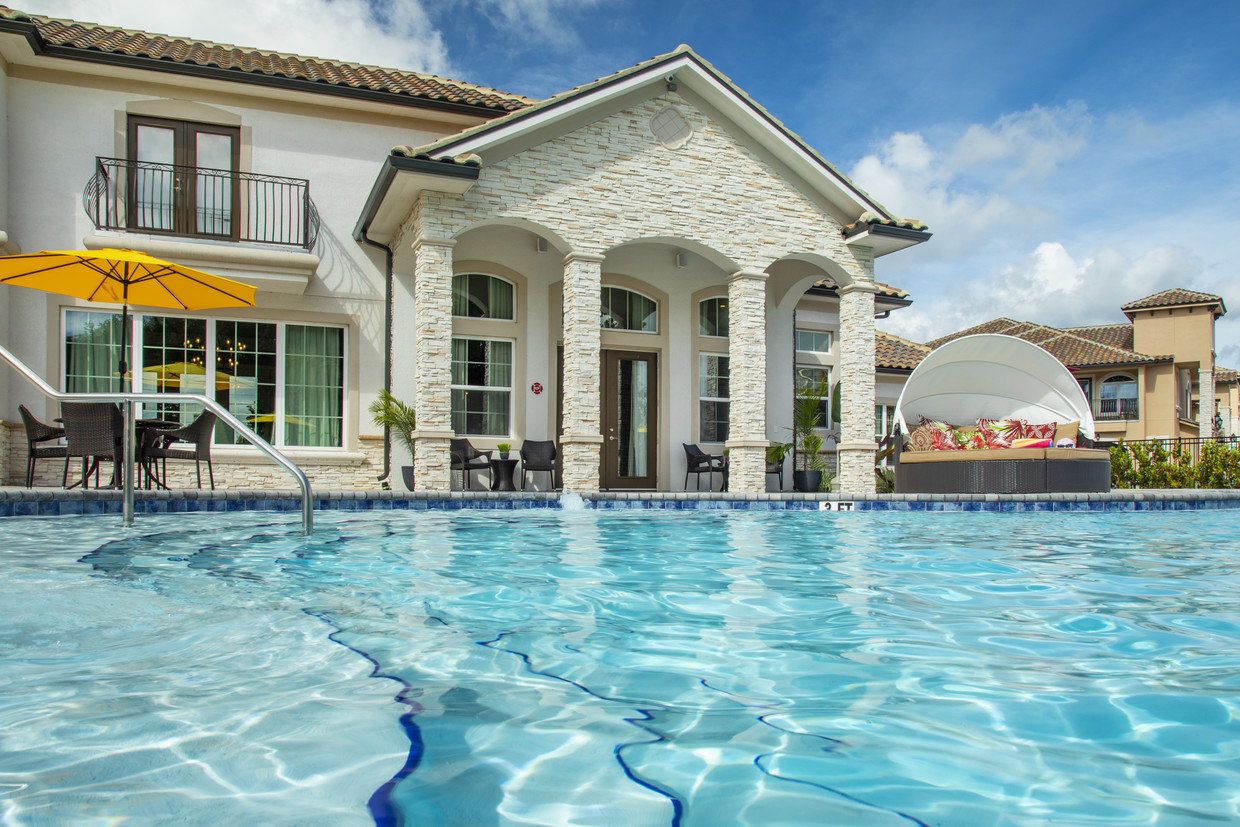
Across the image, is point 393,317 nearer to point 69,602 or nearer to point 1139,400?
point 69,602

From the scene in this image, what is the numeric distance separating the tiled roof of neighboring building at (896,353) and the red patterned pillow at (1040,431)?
13.2ft

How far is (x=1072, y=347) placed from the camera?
39.0 m

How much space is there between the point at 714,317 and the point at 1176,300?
106 ft

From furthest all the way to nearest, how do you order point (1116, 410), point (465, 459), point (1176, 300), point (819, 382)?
1. point (1176, 300)
2. point (1116, 410)
3. point (819, 382)
4. point (465, 459)

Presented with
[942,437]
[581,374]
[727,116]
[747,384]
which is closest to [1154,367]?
[942,437]

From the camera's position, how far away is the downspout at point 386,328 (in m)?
13.4

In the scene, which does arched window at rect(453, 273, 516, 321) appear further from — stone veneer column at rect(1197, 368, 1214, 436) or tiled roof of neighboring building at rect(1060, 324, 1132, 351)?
stone veneer column at rect(1197, 368, 1214, 436)

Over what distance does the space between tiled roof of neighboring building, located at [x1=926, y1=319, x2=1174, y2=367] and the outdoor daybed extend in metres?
16.1

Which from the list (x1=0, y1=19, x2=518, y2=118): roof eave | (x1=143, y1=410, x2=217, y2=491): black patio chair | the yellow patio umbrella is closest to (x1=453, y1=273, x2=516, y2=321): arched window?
(x1=0, y1=19, x2=518, y2=118): roof eave

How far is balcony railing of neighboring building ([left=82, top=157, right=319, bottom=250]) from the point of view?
1241 centimetres

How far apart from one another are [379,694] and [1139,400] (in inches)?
1634

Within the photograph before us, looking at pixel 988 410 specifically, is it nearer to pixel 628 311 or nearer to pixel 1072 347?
pixel 628 311

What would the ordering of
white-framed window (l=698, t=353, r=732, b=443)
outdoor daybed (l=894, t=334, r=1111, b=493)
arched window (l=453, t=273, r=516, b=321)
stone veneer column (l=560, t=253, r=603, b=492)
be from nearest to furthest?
stone veneer column (l=560, t=253, r=603, b=492)
arched window (l=453, t=273, r=516, b=321)
outdoor daybed (l=894, t=334, r=1111, b=493)
white-framed window (l=698, t=353, r=732, b=443)

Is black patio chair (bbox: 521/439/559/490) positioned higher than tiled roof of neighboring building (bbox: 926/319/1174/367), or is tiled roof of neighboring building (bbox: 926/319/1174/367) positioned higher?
tiled roof of neighboring building (bbox: 926/319/1174/367)
